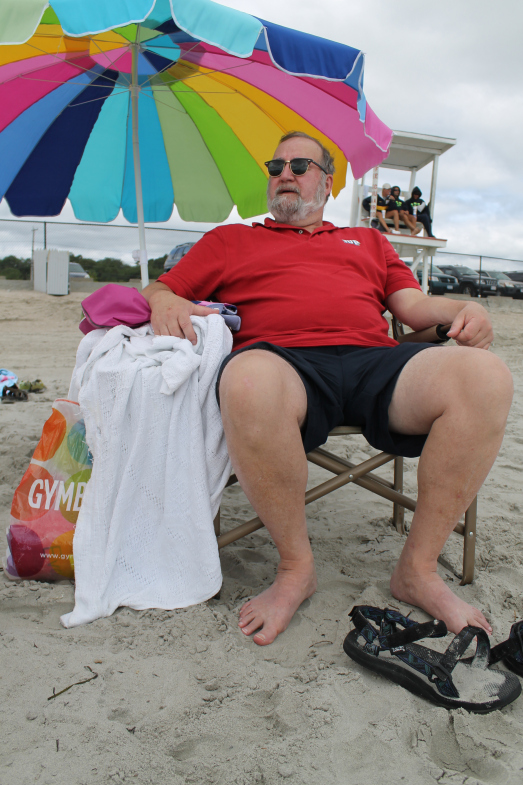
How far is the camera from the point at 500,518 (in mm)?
2320

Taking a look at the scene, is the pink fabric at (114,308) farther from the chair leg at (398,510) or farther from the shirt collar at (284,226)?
the chair leg at (398,510)

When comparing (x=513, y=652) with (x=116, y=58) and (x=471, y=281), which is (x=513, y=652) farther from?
(x=471, y=281)

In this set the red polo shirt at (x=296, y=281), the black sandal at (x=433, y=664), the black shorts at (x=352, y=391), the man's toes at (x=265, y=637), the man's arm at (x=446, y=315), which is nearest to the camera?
the black sandal at (x=433, y=664)

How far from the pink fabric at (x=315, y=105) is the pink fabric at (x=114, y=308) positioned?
1.32 meters

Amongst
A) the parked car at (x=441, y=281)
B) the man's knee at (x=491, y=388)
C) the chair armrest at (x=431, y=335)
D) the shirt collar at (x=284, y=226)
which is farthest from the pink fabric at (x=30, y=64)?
the parked car at (x=441, y=281)

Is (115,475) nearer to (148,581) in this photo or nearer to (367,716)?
(148,581)

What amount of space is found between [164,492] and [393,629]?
0.77 meters

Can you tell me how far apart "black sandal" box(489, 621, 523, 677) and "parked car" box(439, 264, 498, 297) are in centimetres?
1411

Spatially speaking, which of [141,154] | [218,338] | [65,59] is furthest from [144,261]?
[218,338]

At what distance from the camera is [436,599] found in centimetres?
152

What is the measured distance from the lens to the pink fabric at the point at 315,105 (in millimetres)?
2512

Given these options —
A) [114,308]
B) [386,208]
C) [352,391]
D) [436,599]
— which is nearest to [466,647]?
[436,599]

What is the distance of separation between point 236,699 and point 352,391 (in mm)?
953

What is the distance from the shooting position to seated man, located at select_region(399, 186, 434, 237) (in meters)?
9.41
